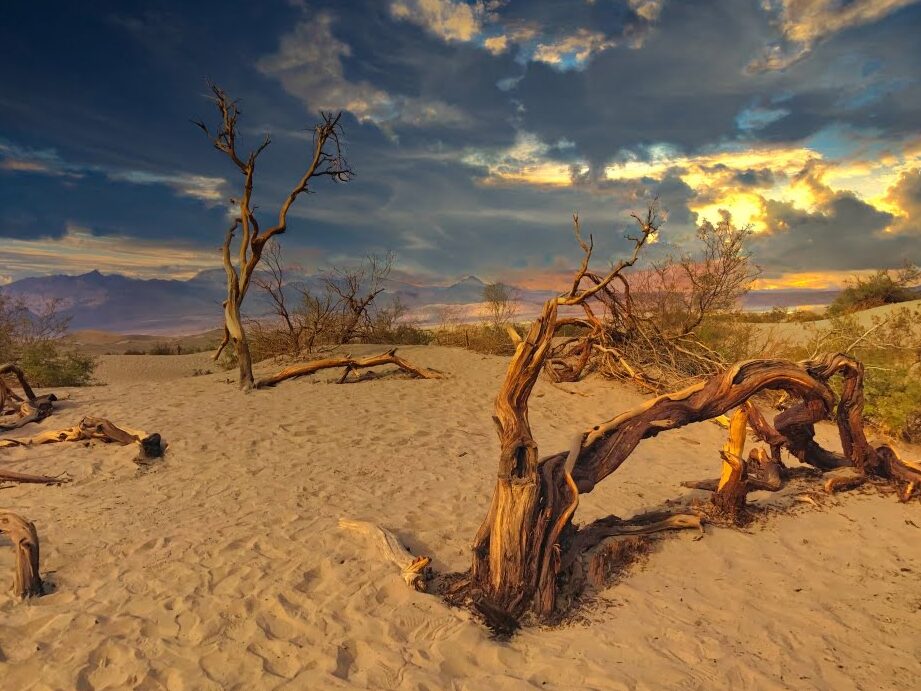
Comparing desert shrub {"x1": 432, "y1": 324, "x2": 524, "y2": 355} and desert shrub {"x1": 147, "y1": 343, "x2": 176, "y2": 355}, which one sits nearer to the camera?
desert shrub {"x1": 432, "y1": 324, "x2": 524, "y2": 355}

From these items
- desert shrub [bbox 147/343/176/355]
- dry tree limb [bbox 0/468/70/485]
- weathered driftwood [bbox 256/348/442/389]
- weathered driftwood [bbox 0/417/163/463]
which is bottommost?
dry tree limb [bbox 0/468/70/485]

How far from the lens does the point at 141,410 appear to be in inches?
402

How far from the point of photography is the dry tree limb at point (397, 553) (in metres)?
4.16

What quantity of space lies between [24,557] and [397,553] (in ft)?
8.72

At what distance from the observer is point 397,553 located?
15.1ft

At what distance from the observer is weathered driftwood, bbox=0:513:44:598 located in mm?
3986

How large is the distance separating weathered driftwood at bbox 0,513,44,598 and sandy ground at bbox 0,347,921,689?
→ 5.1 inches

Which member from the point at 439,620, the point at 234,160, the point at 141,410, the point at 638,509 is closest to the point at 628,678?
the point at 439,620

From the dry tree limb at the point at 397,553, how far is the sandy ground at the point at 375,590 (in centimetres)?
11

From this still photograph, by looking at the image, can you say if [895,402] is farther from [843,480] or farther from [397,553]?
[397,553]

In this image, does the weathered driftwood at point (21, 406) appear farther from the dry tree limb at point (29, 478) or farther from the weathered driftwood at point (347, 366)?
the weathered driftwood at point (347, 366)

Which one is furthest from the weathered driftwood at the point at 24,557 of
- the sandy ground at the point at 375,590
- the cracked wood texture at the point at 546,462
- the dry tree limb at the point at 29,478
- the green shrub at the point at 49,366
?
the green shrub at the point at 49,366

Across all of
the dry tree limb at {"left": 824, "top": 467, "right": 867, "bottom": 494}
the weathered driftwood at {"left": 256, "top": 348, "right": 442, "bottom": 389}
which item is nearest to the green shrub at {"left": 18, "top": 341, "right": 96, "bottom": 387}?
the weathered driftwood at {"left": 256, "top": 348, "right": 442, "bottom": 389}

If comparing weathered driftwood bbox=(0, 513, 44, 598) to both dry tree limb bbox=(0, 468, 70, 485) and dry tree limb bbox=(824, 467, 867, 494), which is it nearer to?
dry tree limb bbox=(0, 468, 70, 485)
